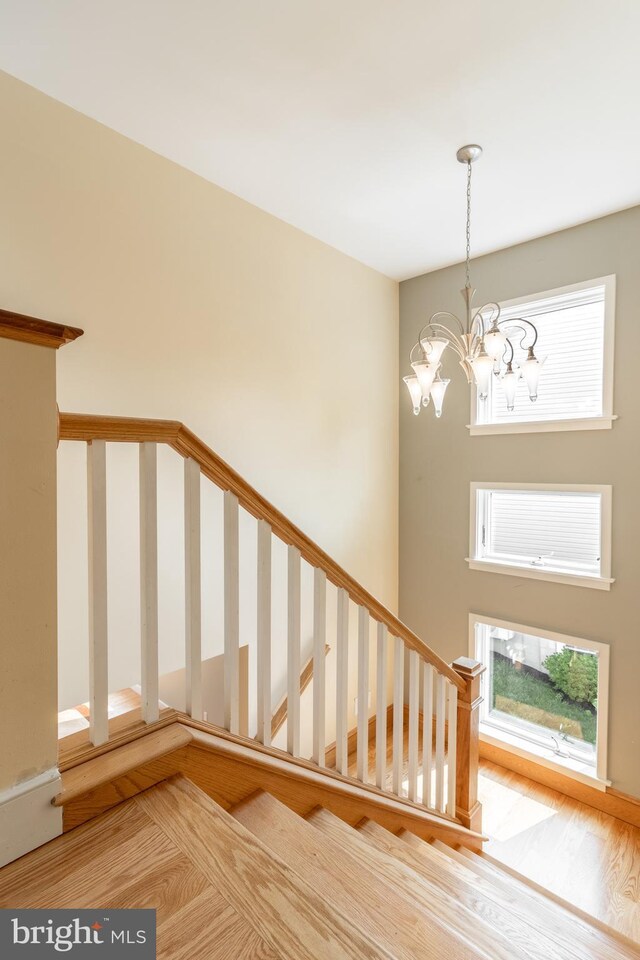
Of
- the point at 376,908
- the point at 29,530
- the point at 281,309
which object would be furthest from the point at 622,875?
the point at 281,309

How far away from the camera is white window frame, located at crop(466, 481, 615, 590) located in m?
3.14

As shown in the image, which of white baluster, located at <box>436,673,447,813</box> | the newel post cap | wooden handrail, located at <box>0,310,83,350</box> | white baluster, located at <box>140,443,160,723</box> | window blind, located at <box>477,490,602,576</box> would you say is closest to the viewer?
wooden handrail, located at <box>0,310,83,350</box>

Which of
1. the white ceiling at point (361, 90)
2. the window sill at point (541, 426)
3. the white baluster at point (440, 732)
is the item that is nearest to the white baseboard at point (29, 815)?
the white baluster at point (440, 732)

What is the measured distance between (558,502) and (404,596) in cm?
155

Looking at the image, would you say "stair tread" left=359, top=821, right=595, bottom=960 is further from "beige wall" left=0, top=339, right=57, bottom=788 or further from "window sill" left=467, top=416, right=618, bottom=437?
"window sill" left=467, top=416, right=618, bottom=437

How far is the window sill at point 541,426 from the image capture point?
3129 mm

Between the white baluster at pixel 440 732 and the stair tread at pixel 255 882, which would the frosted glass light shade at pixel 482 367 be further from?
the stair tread at pixel 255 882

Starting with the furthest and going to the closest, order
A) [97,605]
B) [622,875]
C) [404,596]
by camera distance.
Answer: [404,596] → [622,875] → [97,605]

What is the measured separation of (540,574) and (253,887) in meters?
3.07

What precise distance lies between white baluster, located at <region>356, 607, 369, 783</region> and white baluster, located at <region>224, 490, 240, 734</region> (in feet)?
1.73

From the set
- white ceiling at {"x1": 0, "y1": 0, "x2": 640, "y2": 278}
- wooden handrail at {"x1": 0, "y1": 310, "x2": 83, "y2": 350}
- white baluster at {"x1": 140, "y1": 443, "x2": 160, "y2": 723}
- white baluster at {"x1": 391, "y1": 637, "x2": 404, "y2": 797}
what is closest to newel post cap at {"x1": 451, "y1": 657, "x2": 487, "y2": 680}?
white baluster at {"x1": 391, "y1": 637, "x2": 404, "y2": 797}

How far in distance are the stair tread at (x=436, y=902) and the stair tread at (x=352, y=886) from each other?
1.6 inches

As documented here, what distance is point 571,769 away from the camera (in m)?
3.26

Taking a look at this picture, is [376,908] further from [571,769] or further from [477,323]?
[571,769]
